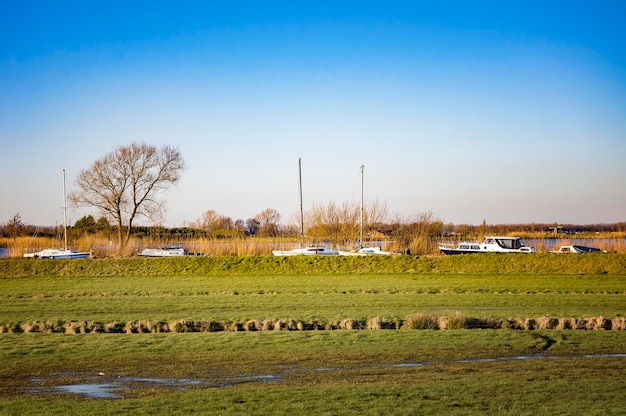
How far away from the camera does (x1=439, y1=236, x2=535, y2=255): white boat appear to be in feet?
165

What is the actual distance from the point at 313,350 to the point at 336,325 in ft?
14.0

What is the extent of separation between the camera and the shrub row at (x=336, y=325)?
1978 centimetres

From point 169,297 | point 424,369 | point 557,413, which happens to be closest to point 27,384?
point 424,369

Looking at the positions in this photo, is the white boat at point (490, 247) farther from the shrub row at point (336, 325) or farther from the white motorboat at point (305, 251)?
the shrub row at point (336, 325)

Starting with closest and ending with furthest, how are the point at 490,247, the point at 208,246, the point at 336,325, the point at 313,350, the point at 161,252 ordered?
the point at 313,350 → the point at 336,325 → the point at 490,247 → the point at 161,252 → the point at 208,246

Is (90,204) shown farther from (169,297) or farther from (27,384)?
(27,384)

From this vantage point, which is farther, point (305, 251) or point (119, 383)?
point (305, 251)

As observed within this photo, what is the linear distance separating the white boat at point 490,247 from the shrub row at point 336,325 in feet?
97.8

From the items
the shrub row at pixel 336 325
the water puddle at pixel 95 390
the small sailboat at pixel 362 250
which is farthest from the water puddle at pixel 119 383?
the small sailboat at pixel 362 250

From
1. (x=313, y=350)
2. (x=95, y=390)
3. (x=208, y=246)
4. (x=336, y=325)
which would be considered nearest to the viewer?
(x=95, y=390)

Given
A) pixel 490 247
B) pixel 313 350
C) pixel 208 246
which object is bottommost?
pixel 313 350

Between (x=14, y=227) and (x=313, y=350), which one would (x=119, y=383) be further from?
(x=14, y=227)

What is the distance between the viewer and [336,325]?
20375 millimetres

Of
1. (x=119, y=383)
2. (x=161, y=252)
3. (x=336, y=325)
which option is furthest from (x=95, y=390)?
(x=161, y=252)
